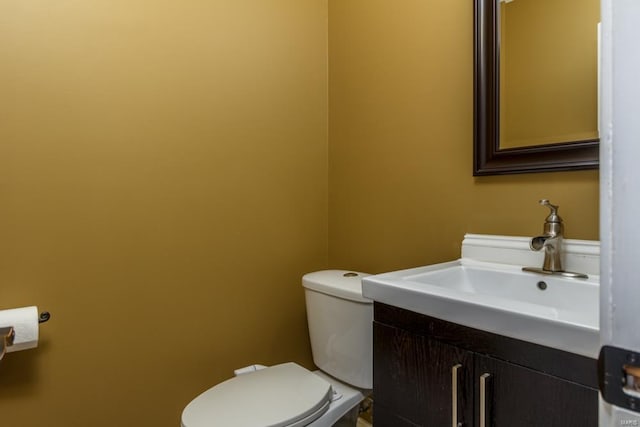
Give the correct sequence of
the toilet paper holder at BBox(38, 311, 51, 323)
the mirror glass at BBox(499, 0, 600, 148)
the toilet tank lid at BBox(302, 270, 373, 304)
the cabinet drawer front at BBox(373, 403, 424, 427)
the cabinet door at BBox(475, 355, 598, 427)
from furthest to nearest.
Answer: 1. the toilet tank lid at BBox(302, 270, 373, 304)
2. the toilet paper holder at BBox(38, 311, 51, 323)
3. the mirror glass at BBox(499, 0, 600, 148)
4. the cabinet drawer front at BBox(373, 403, 424, 427)
5. the cabinet door at BBox(475, 355, 598, 427)

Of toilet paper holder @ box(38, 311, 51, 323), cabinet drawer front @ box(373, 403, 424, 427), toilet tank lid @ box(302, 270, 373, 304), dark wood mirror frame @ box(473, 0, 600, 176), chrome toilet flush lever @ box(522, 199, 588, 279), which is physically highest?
dark wood mirror frame @ box(473, 0, 600, 176)

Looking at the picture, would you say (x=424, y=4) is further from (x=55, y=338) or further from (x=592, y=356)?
(x=55, y=338)

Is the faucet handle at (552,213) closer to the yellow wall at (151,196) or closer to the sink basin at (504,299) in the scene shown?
the sink basin at (504,299)

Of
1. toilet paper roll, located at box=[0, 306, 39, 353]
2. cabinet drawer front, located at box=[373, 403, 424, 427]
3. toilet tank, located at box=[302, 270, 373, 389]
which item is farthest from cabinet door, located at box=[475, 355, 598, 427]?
toilet paper roll, located at box=[0, 306, 39, 353]

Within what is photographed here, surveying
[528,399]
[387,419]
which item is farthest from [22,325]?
[528,399]

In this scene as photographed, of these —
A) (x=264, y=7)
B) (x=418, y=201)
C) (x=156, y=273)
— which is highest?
(x=264, y=7)

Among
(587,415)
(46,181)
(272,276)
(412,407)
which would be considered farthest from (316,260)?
(587,415)

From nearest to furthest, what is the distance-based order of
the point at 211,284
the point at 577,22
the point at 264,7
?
the point at 577,22
the point at 211,284
the point at 264,7

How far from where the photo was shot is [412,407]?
833 mm

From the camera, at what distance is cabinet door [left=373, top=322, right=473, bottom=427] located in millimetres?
739

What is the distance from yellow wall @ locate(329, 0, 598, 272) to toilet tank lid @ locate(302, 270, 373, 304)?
0.19 meters

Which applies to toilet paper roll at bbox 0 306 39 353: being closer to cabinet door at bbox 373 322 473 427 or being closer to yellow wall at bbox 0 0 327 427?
yellow wall at bbox 0 0 327 427

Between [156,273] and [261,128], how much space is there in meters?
0.67

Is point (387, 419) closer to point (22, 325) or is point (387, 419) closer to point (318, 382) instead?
point (318, 382)
